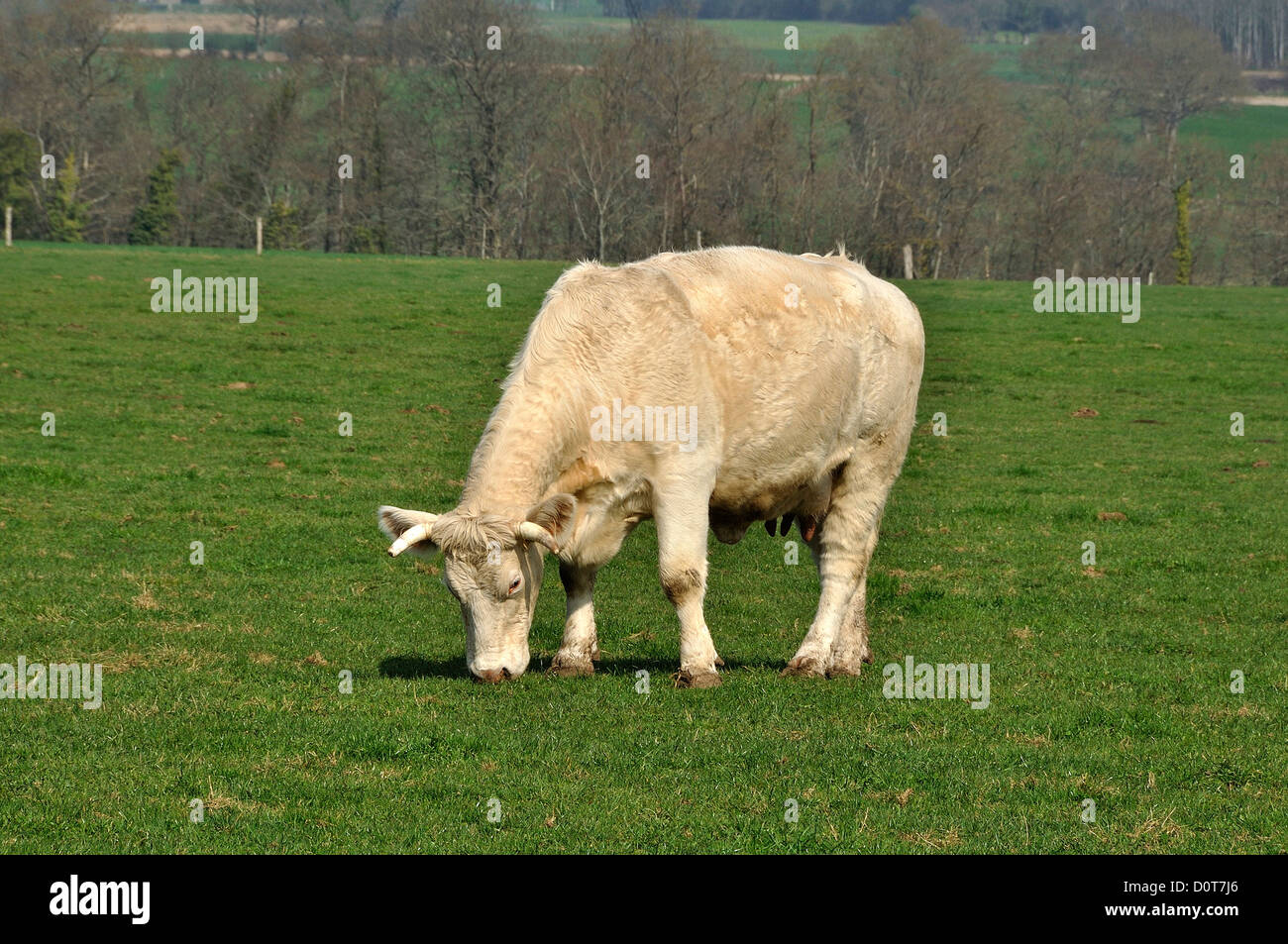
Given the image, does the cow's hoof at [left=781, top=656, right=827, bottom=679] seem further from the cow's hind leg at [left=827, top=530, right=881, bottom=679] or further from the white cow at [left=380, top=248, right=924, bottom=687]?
the cow's hind leg at [left=827, top=530, right=881, bottom=679]

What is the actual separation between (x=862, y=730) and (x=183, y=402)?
808 inches

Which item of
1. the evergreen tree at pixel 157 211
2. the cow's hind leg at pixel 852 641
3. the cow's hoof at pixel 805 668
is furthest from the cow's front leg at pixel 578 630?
the evergreen tree at pixel 157 211

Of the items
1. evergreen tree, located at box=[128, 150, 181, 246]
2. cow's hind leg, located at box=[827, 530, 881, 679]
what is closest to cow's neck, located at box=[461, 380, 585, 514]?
cow's hind leg, located at box=[827, 530, 881, 679]

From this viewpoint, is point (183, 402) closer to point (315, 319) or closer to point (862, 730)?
point (315, 319)

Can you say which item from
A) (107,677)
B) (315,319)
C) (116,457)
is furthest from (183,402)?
(107,677)

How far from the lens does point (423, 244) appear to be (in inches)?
3041

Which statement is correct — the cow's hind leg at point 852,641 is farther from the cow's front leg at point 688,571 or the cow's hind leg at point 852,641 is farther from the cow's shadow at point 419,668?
the cow's shadow at point 419,668

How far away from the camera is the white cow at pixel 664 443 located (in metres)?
9.95

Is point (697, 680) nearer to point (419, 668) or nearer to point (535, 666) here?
point (535, 666)

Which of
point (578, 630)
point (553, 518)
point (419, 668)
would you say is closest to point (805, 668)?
point (578, 630)

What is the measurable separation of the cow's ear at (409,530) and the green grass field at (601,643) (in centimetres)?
106

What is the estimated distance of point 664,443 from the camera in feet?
33.7

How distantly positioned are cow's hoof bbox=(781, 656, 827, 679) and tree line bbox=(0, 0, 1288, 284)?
56.0 m

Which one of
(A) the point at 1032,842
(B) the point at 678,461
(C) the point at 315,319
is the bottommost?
(A) the point at 1032,842
